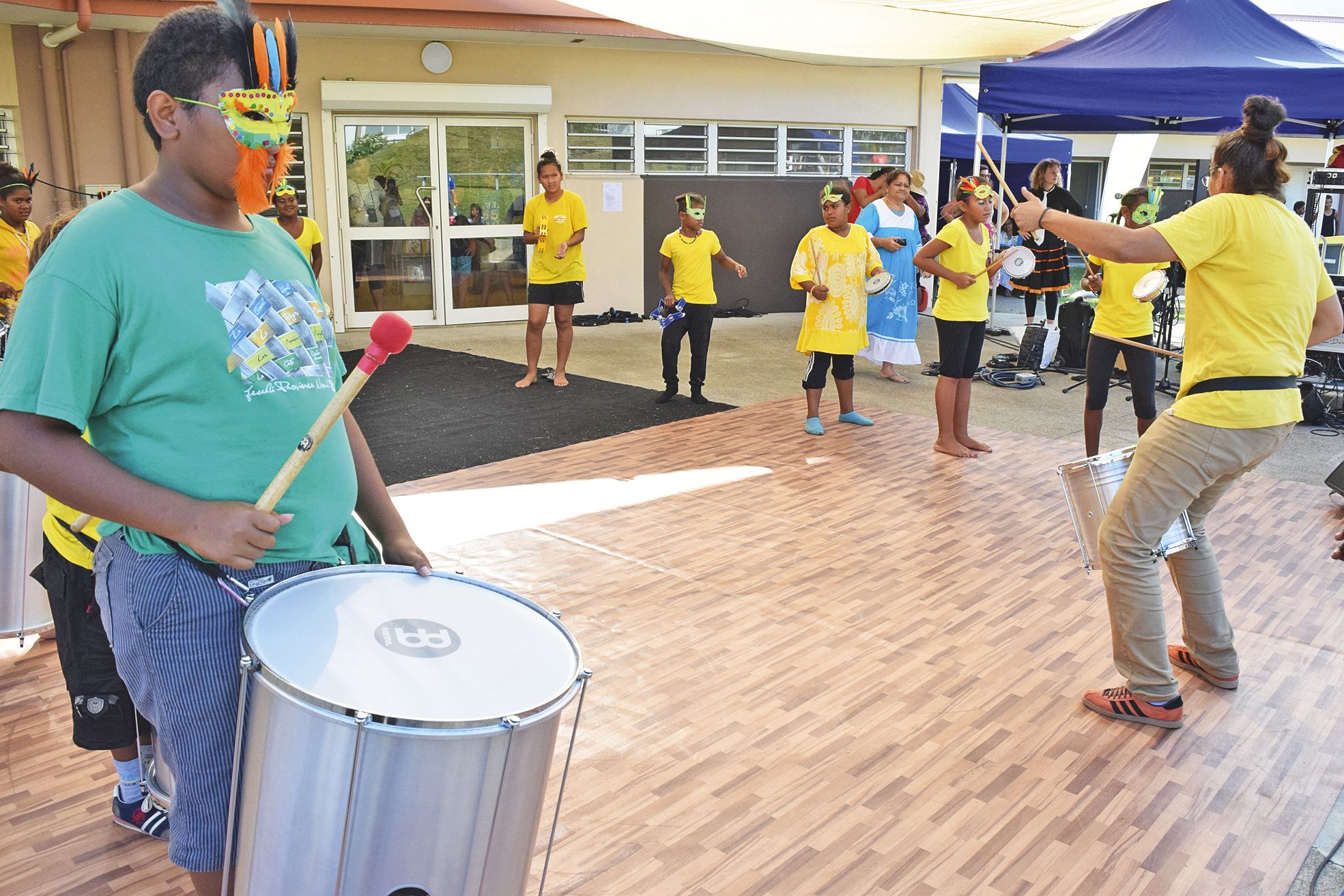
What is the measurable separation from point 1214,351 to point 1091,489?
668mm

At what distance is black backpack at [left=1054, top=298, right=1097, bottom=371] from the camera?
10.1m

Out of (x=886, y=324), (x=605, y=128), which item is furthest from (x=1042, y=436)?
(x=605, y=128)

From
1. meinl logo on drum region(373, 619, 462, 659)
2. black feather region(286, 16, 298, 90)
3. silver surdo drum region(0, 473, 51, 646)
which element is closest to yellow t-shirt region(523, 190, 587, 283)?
silver surdo drum region(0, 473, 51, 646)

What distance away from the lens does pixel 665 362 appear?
8.22 meters

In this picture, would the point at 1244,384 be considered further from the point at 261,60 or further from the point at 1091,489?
the point at 261,60

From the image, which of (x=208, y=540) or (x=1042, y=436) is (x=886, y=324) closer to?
(x=1042, y=436)

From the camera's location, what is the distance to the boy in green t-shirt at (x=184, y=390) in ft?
4.76

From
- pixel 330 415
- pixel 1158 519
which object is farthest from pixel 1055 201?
pixel 330 415

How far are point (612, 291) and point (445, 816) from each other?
11702mm

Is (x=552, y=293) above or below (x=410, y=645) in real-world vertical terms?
below

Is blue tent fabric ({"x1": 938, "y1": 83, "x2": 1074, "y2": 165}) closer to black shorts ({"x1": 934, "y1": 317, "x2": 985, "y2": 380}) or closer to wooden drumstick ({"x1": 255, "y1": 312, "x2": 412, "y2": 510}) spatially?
black shorts ({"x1": 934, "y1": 317, "x2": 985, "y2": 380})

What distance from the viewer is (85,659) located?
2.43 metres

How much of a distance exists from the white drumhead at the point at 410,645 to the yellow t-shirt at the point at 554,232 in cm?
684

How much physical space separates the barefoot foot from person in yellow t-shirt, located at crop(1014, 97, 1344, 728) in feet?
11.2
